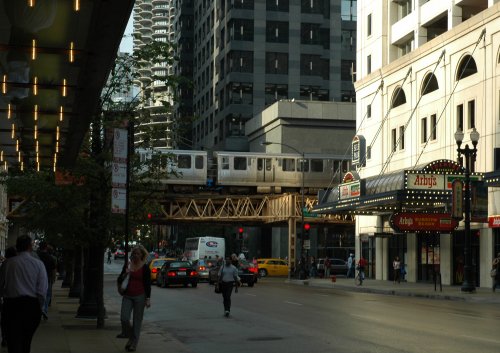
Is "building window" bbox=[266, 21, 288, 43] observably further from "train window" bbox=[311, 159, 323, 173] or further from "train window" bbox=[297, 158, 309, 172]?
"train window" bbox=[297, 158, 309, 172]

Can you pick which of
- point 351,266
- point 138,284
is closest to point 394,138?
point 351,266

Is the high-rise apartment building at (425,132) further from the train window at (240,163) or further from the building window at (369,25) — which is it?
the train window at (240,163)

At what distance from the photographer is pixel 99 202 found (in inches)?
832

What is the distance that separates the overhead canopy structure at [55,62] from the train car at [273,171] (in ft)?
158

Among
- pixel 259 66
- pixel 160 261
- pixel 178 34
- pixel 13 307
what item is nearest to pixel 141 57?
pixel 13 307

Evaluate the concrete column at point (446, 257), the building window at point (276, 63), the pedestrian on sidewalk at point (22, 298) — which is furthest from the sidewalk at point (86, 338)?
the building window at point (276, 63)

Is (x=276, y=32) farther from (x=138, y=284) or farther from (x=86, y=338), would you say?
(x=138, y=284)

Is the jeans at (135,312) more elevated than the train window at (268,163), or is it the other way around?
the train window at (268,163)

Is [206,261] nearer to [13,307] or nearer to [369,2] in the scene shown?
[369,2]

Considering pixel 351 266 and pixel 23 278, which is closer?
pixel 23 278

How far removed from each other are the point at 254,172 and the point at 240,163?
4.91 feet

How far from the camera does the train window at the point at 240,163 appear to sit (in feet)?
219

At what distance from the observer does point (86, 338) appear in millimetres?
17391

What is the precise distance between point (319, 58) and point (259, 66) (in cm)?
817
